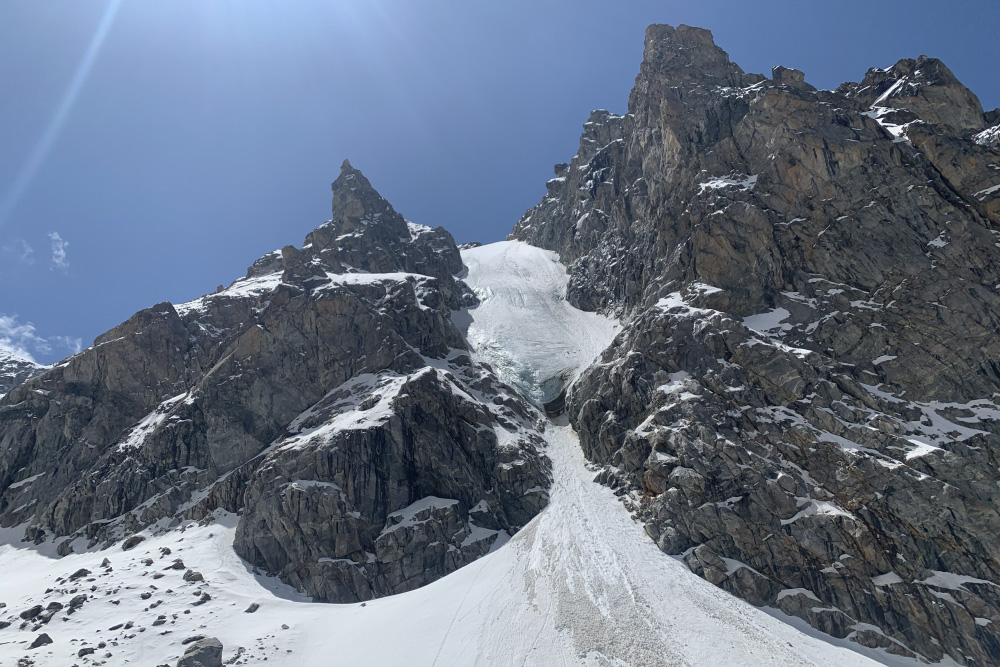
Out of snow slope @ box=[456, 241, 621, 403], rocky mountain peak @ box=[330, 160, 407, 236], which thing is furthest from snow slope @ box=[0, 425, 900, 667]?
rocky mountain peak @ box=[330, 160, 407, 236]

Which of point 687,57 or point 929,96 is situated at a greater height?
point 687,57

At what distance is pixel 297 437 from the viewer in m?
63.7

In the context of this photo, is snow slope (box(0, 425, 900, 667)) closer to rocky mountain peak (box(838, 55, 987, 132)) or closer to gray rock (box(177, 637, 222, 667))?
gray rock (box(177, 637, 222, 667))

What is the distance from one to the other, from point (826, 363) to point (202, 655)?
57.8 meters

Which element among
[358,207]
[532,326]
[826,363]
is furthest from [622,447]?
[358,207]

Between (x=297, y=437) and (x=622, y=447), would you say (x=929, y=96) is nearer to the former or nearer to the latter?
(x=622, y=447)

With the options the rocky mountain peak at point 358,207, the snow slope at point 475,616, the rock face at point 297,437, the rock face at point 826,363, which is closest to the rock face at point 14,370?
the rock face at point 297,437

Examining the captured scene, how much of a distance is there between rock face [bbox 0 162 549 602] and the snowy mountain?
15.5 inches

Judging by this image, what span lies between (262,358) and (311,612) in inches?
1574

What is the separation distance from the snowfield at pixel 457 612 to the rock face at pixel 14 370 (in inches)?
3048

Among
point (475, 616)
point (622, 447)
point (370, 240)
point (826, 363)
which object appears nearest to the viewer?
point (475, 616)

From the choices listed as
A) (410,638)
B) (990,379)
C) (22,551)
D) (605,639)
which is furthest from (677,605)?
(22,551)

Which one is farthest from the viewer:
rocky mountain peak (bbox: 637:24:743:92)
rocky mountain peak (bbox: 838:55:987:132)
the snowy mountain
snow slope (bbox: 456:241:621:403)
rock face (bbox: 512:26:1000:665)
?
rocky mountain peak (bbox: 637:24:743:92)

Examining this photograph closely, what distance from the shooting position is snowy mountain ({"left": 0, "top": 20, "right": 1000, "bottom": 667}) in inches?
1561
